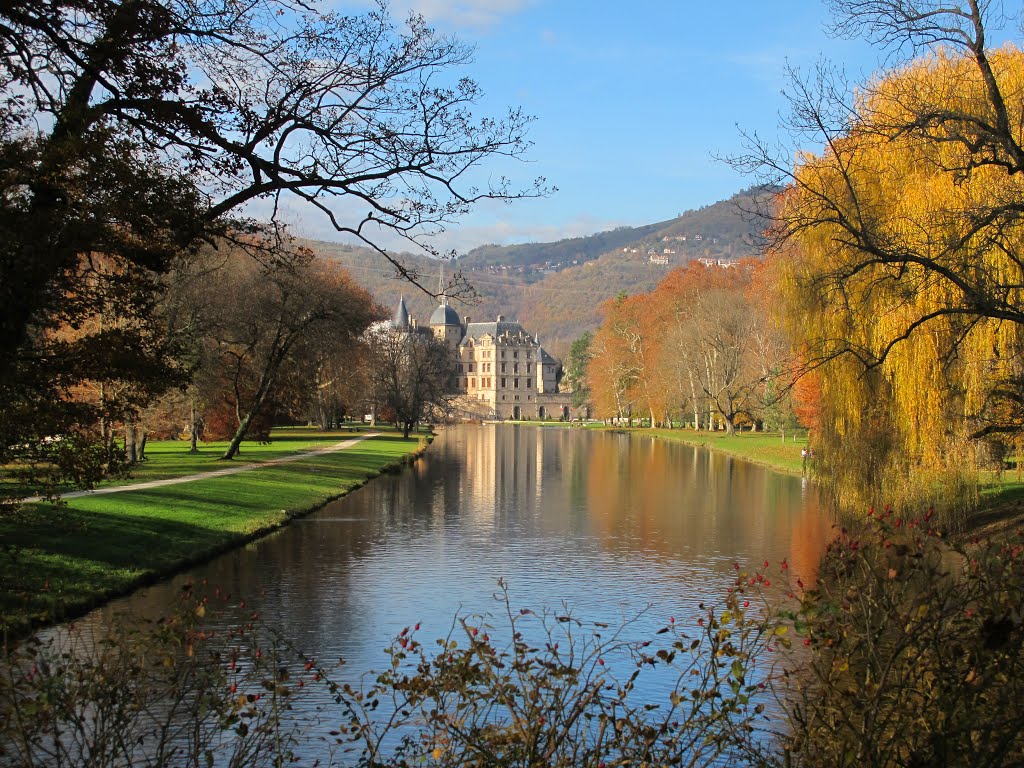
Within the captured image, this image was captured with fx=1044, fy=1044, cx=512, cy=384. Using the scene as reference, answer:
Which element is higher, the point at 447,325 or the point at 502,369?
the point at 447,325

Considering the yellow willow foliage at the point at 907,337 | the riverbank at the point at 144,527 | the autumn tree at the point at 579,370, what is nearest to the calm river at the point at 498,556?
the riverbank at the point at 144,527

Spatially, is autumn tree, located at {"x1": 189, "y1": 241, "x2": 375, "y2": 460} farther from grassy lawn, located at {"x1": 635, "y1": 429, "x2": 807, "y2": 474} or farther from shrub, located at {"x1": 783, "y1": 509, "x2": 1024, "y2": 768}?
shrub, located at {"x1": 783, "y1": 509, "x2": 1024, "y2": 768}

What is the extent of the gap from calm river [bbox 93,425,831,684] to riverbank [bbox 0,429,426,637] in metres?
0.49

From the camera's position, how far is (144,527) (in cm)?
1727

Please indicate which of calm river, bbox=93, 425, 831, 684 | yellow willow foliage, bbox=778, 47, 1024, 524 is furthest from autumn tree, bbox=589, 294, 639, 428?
yellow willow foliage, bbox=778, 47, 1024, 524

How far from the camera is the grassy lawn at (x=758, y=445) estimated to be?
127 ft

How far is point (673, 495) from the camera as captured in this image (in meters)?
28.3

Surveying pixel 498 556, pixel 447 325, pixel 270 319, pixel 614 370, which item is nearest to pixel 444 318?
pixel 447 325

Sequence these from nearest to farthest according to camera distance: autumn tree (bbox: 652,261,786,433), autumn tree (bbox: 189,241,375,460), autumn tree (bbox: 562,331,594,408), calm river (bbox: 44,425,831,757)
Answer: calm river (bbox: 44,425,831,757)
autumn tree (bbox: 189,241,375,460)
autumn tree (bbox: 652,261,786,433)
autumn tree (bbox: 562,331,594,408)

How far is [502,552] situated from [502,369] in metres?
115

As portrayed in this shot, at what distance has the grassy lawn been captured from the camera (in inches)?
1523

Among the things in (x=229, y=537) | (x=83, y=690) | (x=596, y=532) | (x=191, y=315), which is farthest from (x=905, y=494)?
(x=191, y=315)

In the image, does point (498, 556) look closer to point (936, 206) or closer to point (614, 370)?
point (936, 206)

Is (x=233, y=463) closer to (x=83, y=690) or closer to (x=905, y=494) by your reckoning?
(x=905, y=494)
